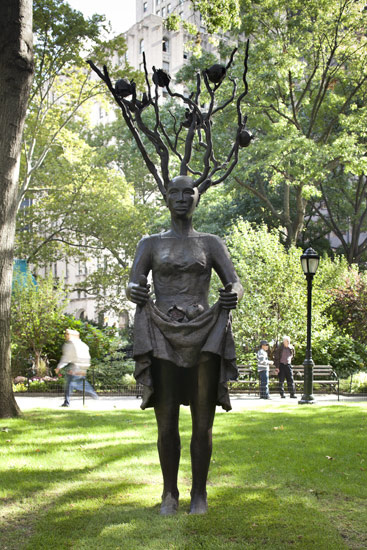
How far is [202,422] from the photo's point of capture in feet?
17.6

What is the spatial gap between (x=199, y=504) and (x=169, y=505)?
10.0 inches

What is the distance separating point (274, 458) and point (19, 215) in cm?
2807

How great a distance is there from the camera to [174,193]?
560 cm

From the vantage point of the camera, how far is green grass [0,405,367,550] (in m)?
4.77

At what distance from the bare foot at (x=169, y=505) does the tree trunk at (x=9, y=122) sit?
543cm

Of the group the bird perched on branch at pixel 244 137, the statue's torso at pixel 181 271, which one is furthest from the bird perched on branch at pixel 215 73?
the statue's torso at pixel 181 271

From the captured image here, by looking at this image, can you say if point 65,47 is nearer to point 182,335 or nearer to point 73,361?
point 73,361

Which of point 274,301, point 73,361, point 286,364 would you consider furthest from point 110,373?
point 73,361

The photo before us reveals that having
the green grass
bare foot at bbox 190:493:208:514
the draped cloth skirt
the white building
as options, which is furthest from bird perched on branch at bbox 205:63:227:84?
the white building

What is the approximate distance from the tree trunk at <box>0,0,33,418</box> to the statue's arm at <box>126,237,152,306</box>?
5294 millimetres

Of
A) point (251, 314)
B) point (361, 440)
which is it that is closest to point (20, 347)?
point (251, 314)

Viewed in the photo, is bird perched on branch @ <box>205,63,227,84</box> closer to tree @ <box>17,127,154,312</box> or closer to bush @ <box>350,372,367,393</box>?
bush @ <box>350,372,367,393</box>

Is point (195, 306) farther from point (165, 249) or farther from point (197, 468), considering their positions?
point (197, 468)

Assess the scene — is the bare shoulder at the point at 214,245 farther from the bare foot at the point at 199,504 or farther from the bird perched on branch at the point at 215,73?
the bird perched on branch at the point at 215,73
